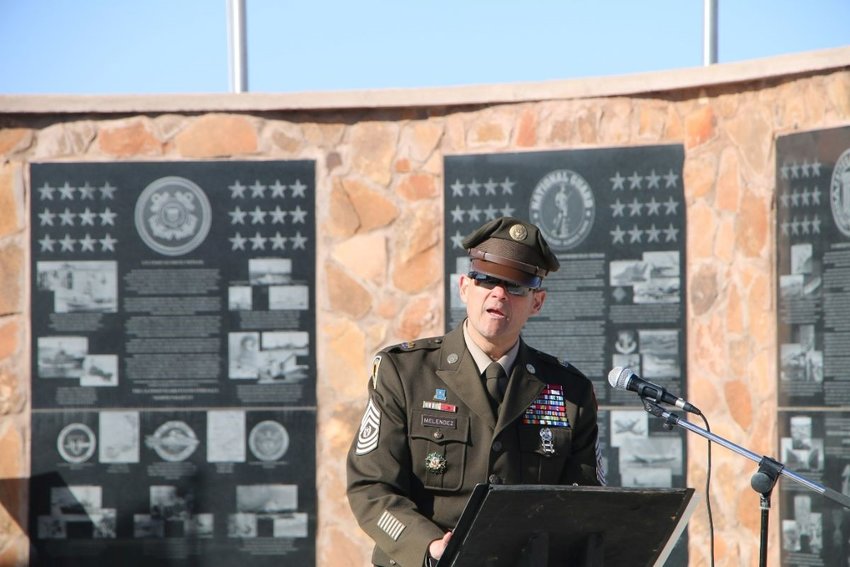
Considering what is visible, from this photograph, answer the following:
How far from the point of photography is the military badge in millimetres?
3178

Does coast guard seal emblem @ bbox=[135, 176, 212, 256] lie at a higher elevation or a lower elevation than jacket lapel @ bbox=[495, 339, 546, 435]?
higher

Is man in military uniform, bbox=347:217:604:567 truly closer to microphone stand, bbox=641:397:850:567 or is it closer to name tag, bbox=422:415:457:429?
name tag, bbox=422:415:457:429

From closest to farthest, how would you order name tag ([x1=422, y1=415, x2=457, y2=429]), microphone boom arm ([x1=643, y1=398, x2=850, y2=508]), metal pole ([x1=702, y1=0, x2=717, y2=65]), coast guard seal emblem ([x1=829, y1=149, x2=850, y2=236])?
microphone boom arm ([x1=643, y1=398, x2=850, y2=508]), name tag ([x1=422, y1=415, x2=457, y2=429]), coast guard seal emblem ([x1=829, y1=149, x2=850, y2=236]), metal pole ([x1=702, y1=0, x2=717, y2=65])

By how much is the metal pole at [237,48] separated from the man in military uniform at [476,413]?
3.39 metres

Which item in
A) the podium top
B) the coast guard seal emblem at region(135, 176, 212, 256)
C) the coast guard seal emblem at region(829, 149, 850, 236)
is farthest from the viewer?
the coast guard seal emblem at region(135, 176, 212, 256)

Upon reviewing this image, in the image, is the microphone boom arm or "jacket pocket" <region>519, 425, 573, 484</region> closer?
the microphone boom arm

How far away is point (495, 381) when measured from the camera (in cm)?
331

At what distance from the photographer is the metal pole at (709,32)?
19.7 ft

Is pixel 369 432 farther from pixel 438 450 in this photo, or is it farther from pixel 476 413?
pixel 476 413

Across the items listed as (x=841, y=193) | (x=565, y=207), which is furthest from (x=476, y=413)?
(x=565, y=207)

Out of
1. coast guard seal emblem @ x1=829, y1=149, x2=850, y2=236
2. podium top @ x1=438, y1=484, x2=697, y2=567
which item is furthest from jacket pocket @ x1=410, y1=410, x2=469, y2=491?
coast guard seal emblem @ x1=829, y1=149, x2=850, y2=236

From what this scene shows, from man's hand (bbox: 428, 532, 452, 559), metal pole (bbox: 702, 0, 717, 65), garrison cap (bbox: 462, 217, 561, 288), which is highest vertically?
metal pole (bbox: 702, 0, 717, 65)

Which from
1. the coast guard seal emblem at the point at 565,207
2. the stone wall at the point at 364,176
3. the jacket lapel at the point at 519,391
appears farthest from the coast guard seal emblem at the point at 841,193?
the jacket lapel at the point at 519,391

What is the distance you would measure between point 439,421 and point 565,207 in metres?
2.99
